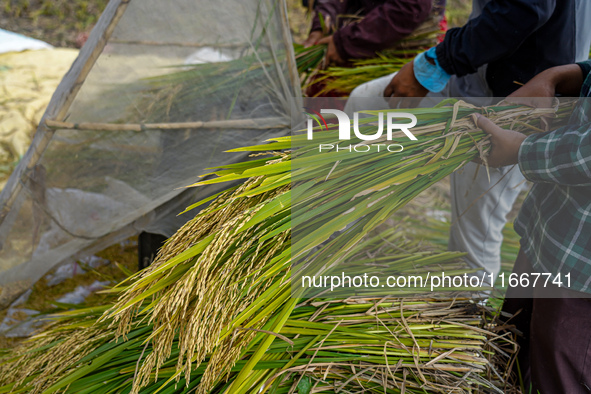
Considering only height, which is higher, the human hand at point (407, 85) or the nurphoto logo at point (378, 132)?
the human hand at point (407, 85)

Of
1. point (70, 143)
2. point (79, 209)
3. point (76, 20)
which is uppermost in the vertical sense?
point (76, 20)

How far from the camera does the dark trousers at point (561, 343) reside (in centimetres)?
98

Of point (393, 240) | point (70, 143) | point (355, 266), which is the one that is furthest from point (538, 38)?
point (70, 143)

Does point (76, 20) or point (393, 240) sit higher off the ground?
point (76, 20)

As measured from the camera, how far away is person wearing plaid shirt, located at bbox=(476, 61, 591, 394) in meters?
0.89

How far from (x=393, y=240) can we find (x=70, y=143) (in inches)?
46.4

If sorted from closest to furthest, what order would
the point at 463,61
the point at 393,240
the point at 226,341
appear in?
the point at 226,341
the point at 463,61
the point at 393,240

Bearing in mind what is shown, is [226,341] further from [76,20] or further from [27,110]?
[76,20]

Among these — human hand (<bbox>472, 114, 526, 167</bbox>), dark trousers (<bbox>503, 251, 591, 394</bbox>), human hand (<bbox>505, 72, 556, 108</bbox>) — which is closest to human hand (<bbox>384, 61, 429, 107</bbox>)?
human hand (<bbox>505, 72, 556, 108</bbox>)

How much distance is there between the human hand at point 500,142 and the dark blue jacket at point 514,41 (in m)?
0.44

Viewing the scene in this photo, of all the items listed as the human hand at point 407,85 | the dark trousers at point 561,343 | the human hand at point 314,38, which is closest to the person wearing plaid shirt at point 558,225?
the dark trousers at point 561,343

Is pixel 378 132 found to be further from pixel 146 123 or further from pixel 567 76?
pixel 146 123

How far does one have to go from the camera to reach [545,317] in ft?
3.42

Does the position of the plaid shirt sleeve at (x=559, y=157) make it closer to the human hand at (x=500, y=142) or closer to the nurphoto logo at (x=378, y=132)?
the human hand at (x=500, y=142)
